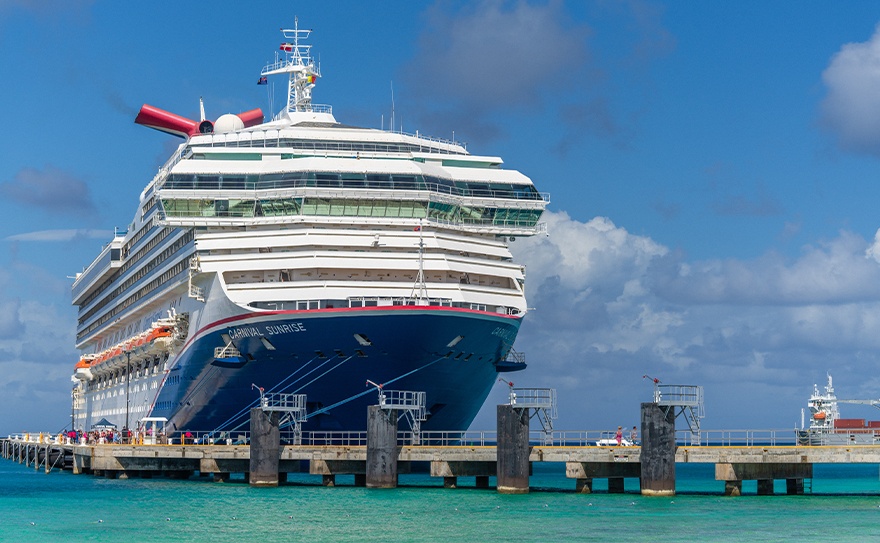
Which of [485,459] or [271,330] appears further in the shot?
[271,330]

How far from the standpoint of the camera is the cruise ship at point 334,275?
1944 inches

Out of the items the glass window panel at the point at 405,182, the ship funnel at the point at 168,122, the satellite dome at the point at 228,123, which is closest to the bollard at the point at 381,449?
the glass window panel at the point at 405,182

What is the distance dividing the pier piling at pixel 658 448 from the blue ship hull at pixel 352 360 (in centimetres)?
1048

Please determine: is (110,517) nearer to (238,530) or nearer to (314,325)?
(238,530)

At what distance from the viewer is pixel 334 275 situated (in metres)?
52.5

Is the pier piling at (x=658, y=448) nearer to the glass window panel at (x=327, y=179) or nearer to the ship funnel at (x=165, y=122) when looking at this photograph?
the glass window panel at (x=327, y=179)

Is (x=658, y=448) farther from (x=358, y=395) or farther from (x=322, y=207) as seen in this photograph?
(x=322, y=207)

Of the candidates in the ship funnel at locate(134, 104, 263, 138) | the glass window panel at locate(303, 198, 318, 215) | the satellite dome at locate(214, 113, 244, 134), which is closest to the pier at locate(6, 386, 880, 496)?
the glass window panel at locate(303, 198, 318, 215)

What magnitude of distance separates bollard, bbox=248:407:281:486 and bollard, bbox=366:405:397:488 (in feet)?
14.6

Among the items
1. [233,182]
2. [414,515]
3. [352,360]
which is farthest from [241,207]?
[414,515]

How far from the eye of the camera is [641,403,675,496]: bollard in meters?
41.3

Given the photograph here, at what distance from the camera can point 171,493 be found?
48.6 meters

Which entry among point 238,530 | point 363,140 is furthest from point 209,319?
point 238,530

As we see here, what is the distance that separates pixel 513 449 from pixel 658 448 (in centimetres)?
→ 565
